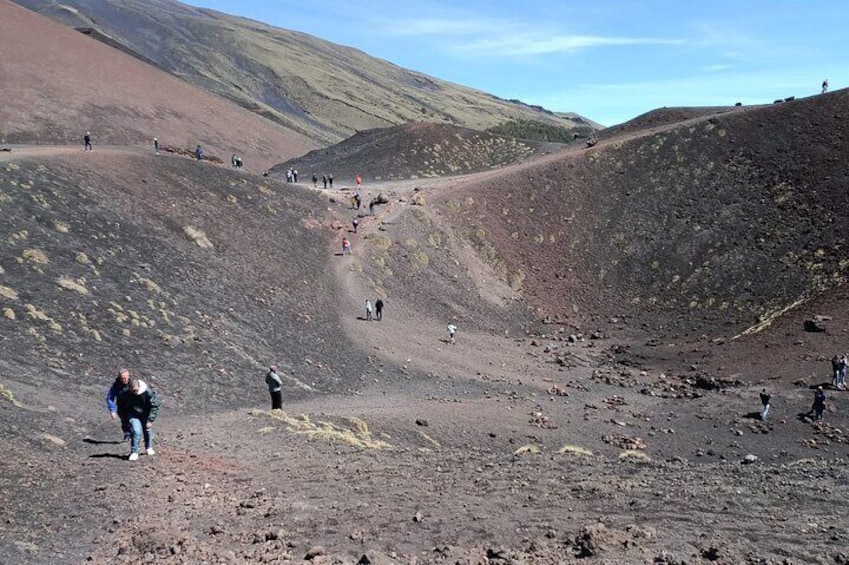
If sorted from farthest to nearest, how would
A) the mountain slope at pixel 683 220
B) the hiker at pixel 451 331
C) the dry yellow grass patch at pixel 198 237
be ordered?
the mountain slope at pixel 683 220 < the hiker at pixel 451 331 < the dry yellow grass patch at pixel 198 237

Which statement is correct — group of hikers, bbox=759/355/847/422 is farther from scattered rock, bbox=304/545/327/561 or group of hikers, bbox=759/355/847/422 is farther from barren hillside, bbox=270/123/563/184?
barren hillside, bbox=270/123/563/184

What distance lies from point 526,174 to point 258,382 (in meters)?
35.0

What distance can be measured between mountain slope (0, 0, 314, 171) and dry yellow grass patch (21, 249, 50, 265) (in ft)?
158

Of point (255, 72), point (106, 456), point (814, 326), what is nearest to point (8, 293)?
point (106, 456)

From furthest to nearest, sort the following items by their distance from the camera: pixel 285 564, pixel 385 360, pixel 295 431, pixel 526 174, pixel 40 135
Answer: pixel 40 135
pixel 526 174
pixel 385 360
pixel 295 431
pixel 285 564

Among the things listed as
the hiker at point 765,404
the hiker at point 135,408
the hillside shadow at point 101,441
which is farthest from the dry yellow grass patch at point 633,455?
the hillside shadow at point 101,441

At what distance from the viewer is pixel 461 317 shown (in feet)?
123

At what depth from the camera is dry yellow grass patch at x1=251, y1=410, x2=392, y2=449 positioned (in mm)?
16562

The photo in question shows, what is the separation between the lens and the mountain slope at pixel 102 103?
68.4 metres

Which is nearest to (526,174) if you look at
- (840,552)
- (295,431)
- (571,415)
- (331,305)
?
(331,305)

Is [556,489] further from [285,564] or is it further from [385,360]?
[385,360]

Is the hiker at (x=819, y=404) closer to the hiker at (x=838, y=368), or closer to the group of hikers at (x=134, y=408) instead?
the hiker at (x=838, y=368)

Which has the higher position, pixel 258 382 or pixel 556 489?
pixel 556 489

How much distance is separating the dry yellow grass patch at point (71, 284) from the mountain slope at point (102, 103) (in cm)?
4952
